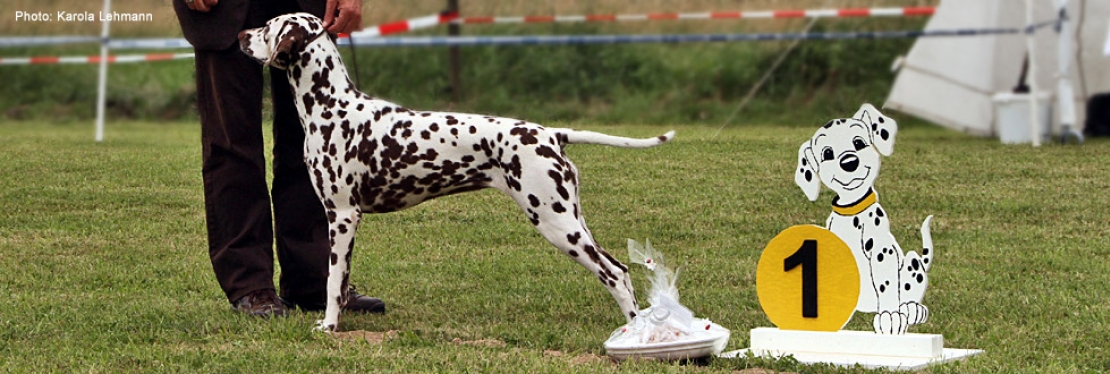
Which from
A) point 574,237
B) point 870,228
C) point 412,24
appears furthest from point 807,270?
point 412,24

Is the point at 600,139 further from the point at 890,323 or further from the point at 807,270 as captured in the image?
the point at 890,323

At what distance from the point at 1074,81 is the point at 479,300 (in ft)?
18.2

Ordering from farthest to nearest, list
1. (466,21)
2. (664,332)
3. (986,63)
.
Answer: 1. (466,21)
2. (986,63)
3. (664,332)

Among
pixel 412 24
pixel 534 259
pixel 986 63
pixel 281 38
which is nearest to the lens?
pixel 281 38

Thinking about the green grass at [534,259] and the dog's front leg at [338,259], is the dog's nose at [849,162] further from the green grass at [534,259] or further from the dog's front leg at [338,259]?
the dog's front leg at [338,259]

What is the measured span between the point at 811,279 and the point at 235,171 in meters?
1.96

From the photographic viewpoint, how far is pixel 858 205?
4.00 meters

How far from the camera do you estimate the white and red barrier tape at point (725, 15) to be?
10711mm

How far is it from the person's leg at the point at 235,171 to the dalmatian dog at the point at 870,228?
191 centimetres

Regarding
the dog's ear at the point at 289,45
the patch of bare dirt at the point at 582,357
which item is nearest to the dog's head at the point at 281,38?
the dog's ear at the point at 289,45

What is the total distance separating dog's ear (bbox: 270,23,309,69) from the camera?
4.31m

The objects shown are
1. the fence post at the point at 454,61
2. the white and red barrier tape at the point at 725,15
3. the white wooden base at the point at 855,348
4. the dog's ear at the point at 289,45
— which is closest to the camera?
the white wooden base at the point at 855,348

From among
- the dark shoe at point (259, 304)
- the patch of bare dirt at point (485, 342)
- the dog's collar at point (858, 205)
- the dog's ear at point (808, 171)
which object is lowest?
the patch of bare dirt at point (485, 342)

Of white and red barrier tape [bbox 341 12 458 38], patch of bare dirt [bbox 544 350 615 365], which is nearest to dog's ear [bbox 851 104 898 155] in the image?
patch of bare dirt [bbox 544 350 615 365]
